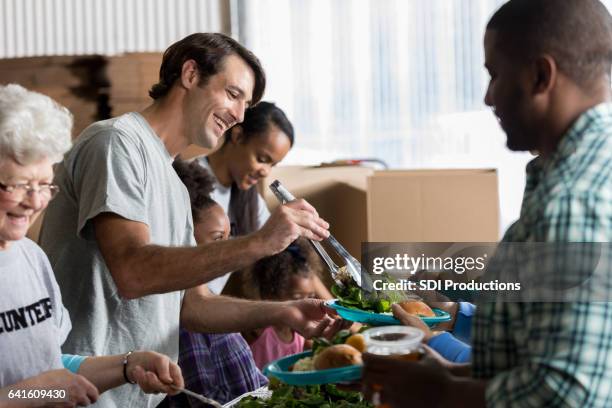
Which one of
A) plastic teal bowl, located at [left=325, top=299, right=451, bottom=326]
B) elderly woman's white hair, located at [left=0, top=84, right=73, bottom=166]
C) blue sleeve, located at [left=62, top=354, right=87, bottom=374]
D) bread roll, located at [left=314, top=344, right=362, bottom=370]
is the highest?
elderly woman's white hair, located at [left=0, top=84, right=73, bottom=166]

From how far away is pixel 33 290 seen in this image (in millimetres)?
1278

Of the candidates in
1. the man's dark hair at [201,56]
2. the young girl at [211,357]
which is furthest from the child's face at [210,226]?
the man's dark hair at [201,56]

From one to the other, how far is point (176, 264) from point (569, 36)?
35.2 inches

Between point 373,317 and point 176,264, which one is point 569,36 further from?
point 176,264

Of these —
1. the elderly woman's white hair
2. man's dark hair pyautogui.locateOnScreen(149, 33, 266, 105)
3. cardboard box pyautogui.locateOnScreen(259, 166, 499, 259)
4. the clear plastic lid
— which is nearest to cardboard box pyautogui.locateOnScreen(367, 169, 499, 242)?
cardboard box pyautogui.locateOnScreen(259, 166, 499, 259)

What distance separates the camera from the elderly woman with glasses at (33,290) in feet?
3.79

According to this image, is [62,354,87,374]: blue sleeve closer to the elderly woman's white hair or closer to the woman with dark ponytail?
the elderly woman's white hair

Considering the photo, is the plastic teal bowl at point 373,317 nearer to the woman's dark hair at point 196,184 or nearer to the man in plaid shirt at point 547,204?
the man in plaid shirt at point 547,204

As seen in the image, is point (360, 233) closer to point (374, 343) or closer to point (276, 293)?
point (276, 293)

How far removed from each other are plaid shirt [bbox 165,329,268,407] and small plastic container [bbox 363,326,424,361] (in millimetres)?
1135

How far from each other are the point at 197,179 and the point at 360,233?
3.08 feet

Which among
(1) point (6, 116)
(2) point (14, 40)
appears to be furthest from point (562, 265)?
(2) point (14, 40)

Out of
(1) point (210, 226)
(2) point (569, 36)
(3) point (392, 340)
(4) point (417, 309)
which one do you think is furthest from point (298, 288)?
(2) point (569, 36)

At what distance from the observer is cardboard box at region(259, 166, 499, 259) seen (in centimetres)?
298
